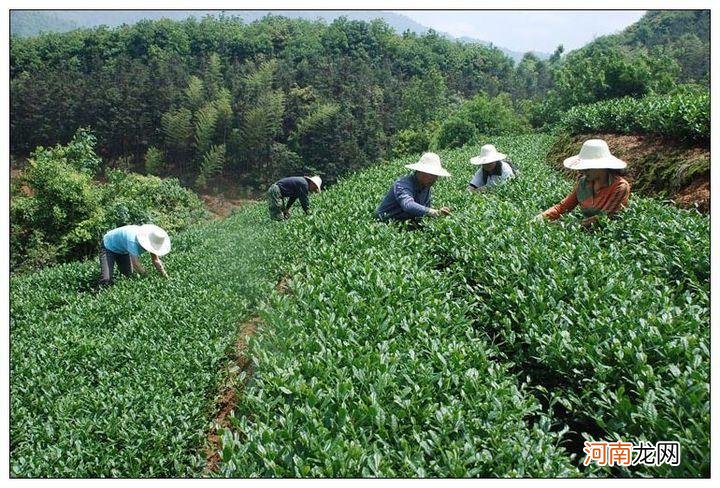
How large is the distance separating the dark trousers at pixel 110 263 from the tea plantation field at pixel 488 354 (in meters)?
3.09

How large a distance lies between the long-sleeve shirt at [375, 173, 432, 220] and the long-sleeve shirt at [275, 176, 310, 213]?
1994 millimetres

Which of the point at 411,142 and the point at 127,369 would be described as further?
the point at 411,142

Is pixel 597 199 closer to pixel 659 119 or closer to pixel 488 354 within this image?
pixel 488 354

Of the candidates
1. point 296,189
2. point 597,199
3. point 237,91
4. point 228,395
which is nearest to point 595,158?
point 597,199

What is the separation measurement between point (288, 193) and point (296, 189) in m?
0.16

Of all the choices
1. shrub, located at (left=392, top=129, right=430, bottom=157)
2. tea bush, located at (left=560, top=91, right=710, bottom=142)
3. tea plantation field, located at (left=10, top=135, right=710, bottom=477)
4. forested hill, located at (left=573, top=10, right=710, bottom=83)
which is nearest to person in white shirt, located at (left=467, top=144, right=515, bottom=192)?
tea plantation field, located at (left=10, top=135, right=710, bottom=477)

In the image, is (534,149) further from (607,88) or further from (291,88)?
(291,88)

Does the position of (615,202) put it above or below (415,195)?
above

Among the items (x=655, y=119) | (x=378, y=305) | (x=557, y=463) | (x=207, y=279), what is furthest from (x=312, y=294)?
(x=655, y=119)

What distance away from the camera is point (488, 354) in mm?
3266

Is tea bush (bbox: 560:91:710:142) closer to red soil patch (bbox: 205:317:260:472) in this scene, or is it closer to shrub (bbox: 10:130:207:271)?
red soil patch (bbox: 205:317:260:472)

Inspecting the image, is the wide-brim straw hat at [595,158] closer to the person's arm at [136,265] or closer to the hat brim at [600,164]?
the hat brim at [600,164]

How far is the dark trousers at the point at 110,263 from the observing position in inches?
273
